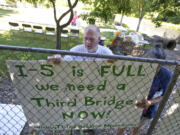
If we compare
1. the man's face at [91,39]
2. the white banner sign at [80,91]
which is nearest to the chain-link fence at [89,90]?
the white banner sign at [80,91]

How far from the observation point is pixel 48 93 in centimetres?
156

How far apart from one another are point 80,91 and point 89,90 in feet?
0.37

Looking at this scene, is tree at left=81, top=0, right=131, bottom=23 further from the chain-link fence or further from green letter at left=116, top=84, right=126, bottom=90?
green letter at left=116, top=84, right=126, bottom=90

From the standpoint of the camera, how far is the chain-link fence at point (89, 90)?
1.41m

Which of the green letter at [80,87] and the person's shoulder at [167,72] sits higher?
the person's shoulder at [167,72]

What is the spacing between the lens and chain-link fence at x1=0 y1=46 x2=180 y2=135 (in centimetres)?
141

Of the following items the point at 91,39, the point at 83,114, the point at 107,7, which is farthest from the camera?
the point at 107,7

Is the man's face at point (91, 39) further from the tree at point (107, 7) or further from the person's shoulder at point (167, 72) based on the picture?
the tree at point (107, 7)

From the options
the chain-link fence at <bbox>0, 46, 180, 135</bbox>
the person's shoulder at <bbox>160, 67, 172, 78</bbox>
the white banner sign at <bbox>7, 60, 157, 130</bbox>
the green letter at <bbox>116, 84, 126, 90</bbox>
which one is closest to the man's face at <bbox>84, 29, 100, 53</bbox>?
the chain-link fence at <bbox>0, 46, 180, 135</bbox>

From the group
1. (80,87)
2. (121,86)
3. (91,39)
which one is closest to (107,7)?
(91,39)

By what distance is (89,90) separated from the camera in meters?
1.58

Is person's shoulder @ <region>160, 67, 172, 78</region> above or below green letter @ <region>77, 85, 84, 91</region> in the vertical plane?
above

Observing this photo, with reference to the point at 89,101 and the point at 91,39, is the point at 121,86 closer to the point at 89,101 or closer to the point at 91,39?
the point at 89,101

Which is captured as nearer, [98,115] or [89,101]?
[89,101]
